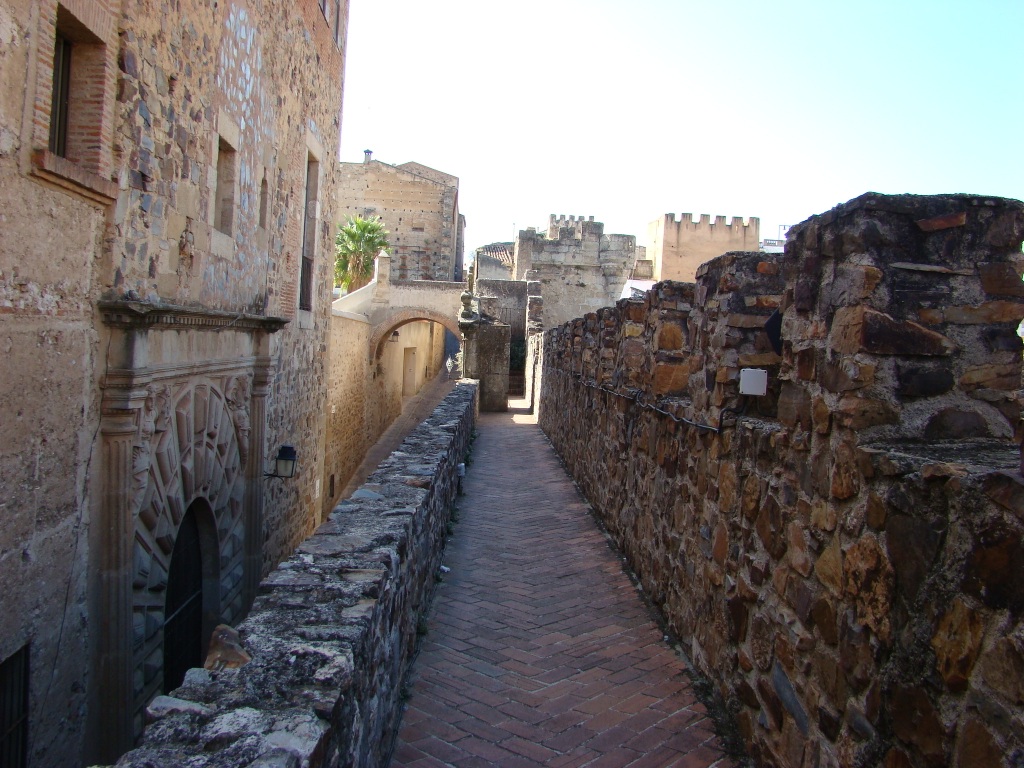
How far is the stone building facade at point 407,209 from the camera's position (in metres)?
35.6

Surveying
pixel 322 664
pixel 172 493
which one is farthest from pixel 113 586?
pixel 322 664

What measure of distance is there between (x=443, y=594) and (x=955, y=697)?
11.4 ft

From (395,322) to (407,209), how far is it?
48.3 ft

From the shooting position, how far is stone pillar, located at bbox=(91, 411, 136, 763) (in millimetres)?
4168

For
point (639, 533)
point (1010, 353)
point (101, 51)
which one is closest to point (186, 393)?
point (101, 51)

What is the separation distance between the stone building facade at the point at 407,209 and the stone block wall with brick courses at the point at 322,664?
1305 inches

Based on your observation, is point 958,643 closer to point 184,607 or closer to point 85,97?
point 85,97

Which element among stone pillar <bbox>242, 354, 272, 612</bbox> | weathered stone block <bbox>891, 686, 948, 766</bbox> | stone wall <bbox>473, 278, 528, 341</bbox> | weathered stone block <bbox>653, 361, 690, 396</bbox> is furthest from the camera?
stone wall <bbox>473, 278, 528, 341</bbox>

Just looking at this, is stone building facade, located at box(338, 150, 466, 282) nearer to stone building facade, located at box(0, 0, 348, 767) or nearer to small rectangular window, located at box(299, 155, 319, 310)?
small rectangular window, located at box(299, 155, 319, 310)

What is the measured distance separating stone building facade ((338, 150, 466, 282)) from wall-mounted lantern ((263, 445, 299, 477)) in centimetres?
2908

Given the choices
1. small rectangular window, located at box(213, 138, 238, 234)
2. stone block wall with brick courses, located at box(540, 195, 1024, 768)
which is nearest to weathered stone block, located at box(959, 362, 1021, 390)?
stone block wall with brick courses, located at box(540, 195, 1024, 768)

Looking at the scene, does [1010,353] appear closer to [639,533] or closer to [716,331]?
[716,331]

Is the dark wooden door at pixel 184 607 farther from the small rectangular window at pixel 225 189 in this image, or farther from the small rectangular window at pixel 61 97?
the small rectangular window at pixel 61 97

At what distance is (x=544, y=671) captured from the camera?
3701 mm
